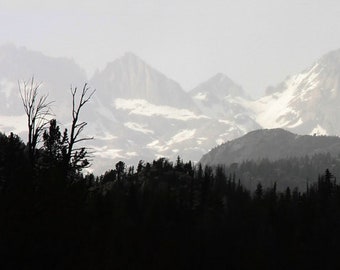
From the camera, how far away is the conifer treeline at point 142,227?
2919cm

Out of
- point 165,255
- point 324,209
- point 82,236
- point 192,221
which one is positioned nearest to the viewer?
point 82,236

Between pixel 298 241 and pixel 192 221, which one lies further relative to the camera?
pixel 192 221

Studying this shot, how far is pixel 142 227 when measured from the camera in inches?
3907

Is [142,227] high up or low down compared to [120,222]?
down

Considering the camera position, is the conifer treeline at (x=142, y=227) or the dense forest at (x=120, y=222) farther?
the dense forest at (x=120, y=222)

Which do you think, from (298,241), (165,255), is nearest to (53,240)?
(165,255)

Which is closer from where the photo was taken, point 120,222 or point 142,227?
point 120,222

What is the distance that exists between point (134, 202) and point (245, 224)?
86.3 feet

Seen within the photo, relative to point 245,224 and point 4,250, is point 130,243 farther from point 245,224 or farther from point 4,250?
point 245,224

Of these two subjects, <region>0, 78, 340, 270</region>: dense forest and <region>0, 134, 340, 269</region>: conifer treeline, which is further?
<region>0, 78, 340, 270</region>: dense forest

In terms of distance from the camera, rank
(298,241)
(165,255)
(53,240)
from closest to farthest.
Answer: (53,240) → (165,255) → (298,241)

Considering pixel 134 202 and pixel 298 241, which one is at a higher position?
pixel 134 202

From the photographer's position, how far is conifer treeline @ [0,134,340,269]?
95.8 ft

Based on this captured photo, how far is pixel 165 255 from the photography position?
71188 millimetres
